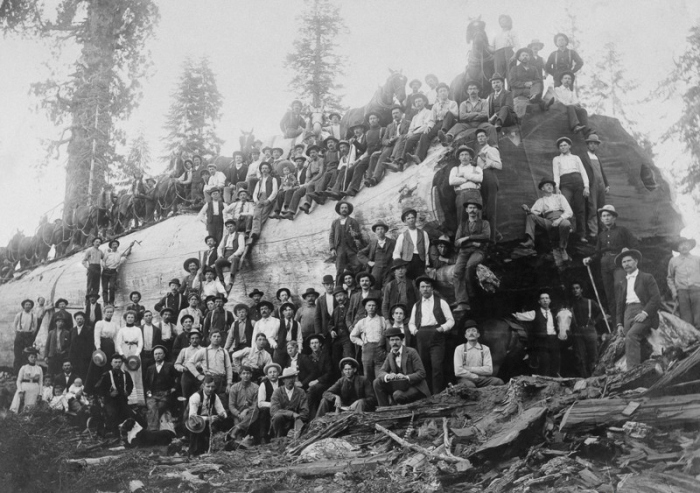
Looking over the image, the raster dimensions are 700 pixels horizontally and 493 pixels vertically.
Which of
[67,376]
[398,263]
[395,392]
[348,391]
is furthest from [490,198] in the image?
[67,376]

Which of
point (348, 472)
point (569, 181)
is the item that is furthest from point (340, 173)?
point (348, 472)

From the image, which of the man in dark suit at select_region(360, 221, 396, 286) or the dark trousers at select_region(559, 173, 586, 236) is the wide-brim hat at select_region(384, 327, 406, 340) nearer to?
the man in dark suit at select_region(360, 221, 396, 286)

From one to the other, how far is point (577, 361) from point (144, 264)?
9.99 metres

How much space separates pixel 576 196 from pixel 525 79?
7.96 ft

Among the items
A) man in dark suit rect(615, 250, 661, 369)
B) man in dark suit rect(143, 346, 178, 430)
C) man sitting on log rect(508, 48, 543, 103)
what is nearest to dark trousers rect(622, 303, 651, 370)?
man in dark suit rect(615, 250, 661, 369)

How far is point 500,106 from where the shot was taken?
1102 centimetres

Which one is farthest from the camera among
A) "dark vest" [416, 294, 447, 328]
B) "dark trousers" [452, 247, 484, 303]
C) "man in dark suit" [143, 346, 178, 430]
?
"man in dark suit" [143, 346, 178, 430]

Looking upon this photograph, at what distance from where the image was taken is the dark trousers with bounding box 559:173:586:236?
10.3m

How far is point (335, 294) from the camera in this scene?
33.6 ft

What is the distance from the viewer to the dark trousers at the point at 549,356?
9.30 meters

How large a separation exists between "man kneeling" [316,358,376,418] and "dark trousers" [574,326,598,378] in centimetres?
289

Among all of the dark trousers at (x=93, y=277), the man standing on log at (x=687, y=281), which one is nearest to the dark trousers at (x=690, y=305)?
the man standing on log at (x=687, y=281)

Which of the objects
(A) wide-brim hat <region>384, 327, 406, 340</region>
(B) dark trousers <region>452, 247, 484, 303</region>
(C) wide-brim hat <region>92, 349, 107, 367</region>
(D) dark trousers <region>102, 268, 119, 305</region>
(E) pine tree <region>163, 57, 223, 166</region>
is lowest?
(C) wide-brim hat <region>92, 349, 107, 367</region>

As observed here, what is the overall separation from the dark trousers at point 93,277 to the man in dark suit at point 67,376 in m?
4.16
